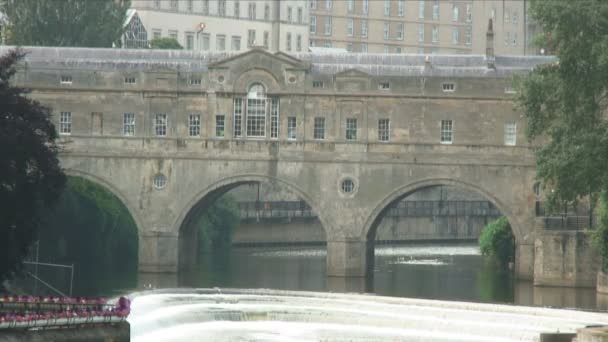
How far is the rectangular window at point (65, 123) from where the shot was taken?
105188mm

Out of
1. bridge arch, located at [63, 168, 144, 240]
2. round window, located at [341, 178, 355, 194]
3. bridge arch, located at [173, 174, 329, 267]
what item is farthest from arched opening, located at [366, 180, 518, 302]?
bridge arch, located at [63, 168, 144, 240]

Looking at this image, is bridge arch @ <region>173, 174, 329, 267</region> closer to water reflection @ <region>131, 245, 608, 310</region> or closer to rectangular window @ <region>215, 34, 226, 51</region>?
water reflection @ <region>131, 245, 608, 310</region>

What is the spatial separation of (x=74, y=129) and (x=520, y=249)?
22.2m

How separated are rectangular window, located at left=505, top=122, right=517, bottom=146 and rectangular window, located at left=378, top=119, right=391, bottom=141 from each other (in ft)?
18.5

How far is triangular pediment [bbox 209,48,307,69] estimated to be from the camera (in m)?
104

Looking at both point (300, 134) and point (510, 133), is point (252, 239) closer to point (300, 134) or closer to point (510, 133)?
point (300, 134)

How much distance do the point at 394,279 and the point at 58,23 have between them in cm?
4168

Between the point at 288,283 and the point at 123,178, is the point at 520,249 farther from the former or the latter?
the point at 123,178

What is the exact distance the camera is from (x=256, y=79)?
344 feet

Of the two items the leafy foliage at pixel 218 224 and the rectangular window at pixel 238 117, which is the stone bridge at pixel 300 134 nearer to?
the rectangular window at pixel 238 117

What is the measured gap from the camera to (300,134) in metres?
104

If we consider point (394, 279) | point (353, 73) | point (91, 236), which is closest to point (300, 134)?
point (353, 73)

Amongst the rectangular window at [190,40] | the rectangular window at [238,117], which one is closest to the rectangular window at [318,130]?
the rectangular window at [238,117]

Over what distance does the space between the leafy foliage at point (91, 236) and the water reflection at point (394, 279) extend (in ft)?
9.34
